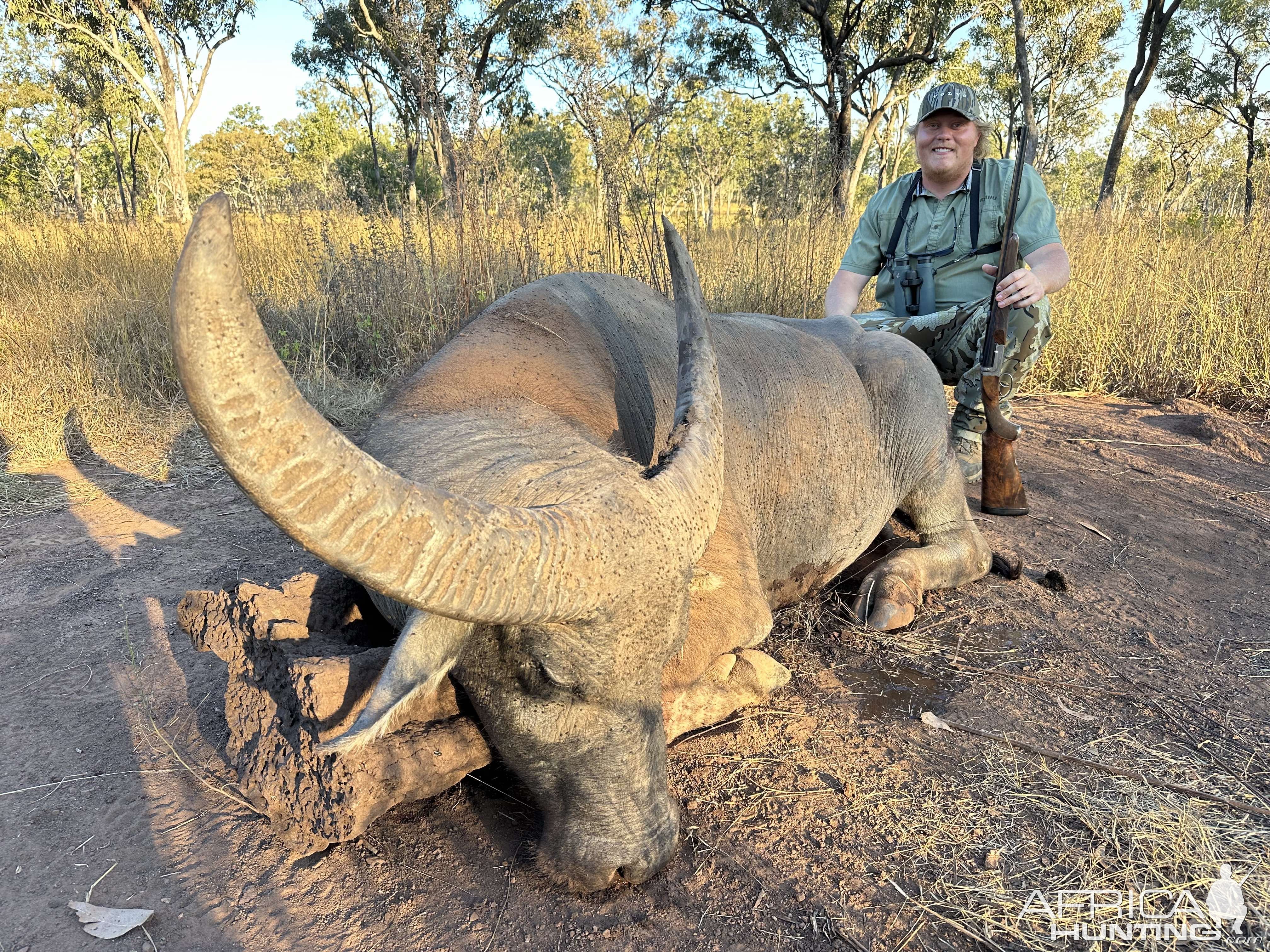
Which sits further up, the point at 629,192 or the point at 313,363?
the point at 629,192

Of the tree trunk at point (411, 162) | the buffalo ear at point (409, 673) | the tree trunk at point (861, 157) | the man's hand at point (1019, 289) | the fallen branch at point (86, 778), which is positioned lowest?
the fallen branch at point (86, 778)

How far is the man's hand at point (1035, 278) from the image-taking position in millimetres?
4336

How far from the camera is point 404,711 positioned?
1.83 meters

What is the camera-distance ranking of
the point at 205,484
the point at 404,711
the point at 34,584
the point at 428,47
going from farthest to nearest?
1. the point at 428,47
2. the point at 205,484
3. the point at 34,584
4. the point at 404,711

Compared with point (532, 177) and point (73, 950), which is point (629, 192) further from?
point (73, 950)

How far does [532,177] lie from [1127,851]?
25.1ft

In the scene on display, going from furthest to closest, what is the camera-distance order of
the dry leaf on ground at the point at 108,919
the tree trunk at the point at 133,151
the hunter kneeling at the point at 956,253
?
the tree trunk at the point at 133,151
the hunter kneeling at the point at 956,253
the dry leaf on ground at the point at 108,919

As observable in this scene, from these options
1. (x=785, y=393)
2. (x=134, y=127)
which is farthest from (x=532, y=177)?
(x=134, y=127)

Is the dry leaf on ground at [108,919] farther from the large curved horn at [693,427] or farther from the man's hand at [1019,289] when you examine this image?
the man's hand at [1019,289]

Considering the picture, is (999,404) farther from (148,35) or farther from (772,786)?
(148,35)

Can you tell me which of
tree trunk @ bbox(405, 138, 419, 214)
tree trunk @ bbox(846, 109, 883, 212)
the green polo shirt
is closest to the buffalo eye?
the green polo shirt

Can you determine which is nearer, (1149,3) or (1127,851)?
(1127,851)

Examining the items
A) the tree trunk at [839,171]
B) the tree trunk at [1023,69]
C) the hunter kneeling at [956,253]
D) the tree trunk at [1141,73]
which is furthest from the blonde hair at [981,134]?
the tree trunk at [1141,73]

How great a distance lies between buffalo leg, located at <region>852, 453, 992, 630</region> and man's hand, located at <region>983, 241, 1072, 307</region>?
1.03m
